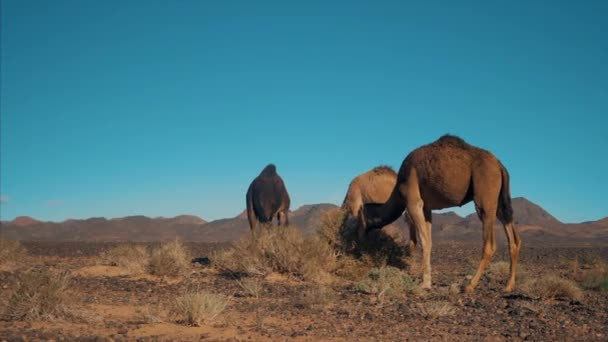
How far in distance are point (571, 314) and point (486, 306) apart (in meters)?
1.15

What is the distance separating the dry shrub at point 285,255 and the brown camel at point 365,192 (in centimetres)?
88

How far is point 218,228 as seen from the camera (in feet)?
258

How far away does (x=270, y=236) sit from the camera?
41.2 ft

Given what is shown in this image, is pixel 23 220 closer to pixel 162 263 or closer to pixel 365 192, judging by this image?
pixel 162 263

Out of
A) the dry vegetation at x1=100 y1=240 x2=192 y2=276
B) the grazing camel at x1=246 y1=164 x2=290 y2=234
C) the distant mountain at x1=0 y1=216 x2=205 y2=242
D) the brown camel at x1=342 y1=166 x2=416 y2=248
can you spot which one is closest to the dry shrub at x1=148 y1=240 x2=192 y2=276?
the dry vegetation at x1=100 y1=240 x2=192 y2=276

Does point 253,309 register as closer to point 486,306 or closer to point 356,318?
point 356,318

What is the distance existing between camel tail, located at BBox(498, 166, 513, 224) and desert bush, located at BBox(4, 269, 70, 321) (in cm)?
752

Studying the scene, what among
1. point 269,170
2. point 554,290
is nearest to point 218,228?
point 269,170

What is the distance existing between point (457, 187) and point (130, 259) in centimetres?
866

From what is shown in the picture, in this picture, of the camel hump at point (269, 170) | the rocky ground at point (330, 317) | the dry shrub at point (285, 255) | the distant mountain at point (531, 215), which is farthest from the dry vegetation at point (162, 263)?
the distant mountain at point (531, 215)

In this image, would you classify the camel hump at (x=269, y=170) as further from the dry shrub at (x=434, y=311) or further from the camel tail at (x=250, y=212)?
the dry shrub at (x=434, y=311)

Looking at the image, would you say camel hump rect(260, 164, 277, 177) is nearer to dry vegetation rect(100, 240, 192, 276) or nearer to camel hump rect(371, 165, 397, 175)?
dry vegetation rect(100, 240, 192, 276)

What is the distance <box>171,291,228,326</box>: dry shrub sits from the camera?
6.77 m

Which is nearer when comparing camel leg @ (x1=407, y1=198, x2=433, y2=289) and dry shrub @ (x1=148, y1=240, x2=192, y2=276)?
camel leg @ (x1=407, y1=198, x2=433, y2=289)
